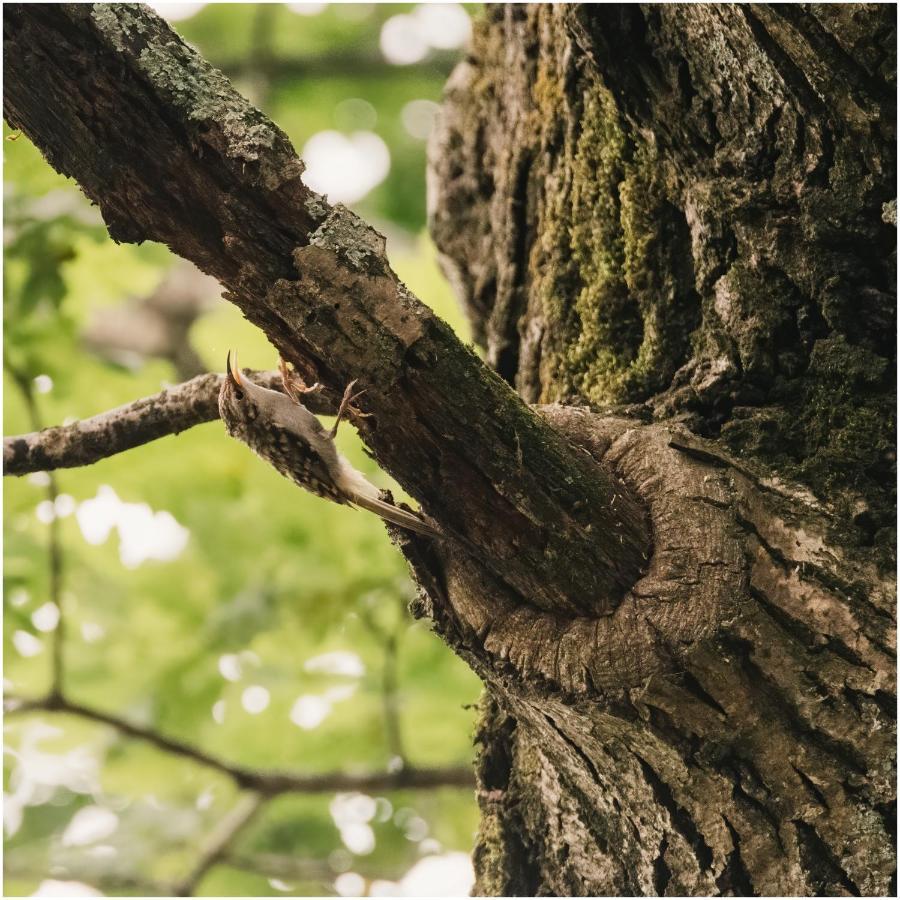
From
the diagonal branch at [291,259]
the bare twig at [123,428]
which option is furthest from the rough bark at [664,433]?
the bare twig at [123,428]

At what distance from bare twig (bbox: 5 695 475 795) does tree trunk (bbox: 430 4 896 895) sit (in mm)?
1445

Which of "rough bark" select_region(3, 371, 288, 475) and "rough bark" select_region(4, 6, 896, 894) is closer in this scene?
"rough bark" select_region(4, 6, 896, 894)

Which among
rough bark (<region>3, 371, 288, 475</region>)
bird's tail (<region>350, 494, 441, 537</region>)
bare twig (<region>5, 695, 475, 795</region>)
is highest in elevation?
rough bark (<region>3, 371, 288, 475</region>)

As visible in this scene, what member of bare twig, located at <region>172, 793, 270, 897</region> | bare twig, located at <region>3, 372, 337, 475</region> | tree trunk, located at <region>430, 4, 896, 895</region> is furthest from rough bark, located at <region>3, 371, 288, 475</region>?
bare twig, located at <region>172, 793, 270, 897</region>

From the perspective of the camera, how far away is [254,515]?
13.7 ft

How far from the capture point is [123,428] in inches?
93.7

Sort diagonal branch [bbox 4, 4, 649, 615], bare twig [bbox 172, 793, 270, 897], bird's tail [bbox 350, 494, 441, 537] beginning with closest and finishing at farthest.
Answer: diagonal branch [bbox 4, 4, 649, 615] → bird's tail [bbox 350, 494, 441, 537] → bare twig [bbox 172, 793, 270, 897]

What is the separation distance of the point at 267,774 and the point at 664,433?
250 centimetres

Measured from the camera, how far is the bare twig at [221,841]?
13.1ft

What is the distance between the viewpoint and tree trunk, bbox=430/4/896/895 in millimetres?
1866

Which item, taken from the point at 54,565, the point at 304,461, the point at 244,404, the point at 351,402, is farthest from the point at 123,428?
the point at 54,565

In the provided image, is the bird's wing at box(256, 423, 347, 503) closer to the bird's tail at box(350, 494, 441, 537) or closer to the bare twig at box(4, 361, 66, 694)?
the bird's tail at box(350, 494, 441, 537)

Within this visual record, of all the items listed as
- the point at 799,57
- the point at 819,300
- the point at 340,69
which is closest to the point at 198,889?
the point at 819,300

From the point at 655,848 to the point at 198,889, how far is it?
279cm
